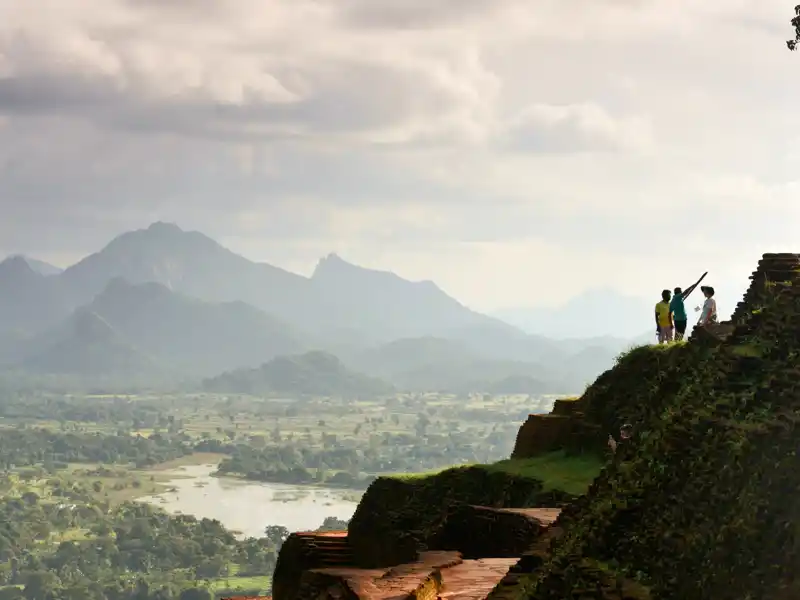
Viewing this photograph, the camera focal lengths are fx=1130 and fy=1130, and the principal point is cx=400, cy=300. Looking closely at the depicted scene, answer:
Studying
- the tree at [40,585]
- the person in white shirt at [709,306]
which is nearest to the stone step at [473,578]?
the person in white shirt at [709,306]

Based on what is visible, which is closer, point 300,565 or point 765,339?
point 765,339

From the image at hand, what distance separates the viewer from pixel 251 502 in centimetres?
16188

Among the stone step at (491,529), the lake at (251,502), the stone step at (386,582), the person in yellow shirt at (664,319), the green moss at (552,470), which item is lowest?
the lake at (251,502)

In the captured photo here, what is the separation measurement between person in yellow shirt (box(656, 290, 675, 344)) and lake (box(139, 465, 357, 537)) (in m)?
109

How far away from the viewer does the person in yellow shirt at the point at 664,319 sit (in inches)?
924

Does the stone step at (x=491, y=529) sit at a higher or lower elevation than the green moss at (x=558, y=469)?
lower

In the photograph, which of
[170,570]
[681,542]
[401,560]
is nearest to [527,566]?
[681,542]

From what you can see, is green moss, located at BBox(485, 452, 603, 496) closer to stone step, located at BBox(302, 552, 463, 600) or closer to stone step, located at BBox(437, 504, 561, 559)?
stone step, located at BBox(437, 504, 561, 559)

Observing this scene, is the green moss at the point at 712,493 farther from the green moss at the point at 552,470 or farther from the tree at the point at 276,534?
the tree at the point at 276,534

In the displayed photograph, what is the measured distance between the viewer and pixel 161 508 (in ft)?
485

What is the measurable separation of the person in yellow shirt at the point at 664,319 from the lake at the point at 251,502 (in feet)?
358

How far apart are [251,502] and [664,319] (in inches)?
5655

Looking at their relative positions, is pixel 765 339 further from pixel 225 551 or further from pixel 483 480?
pixel 225 551

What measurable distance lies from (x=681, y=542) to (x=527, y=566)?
3083 mm
